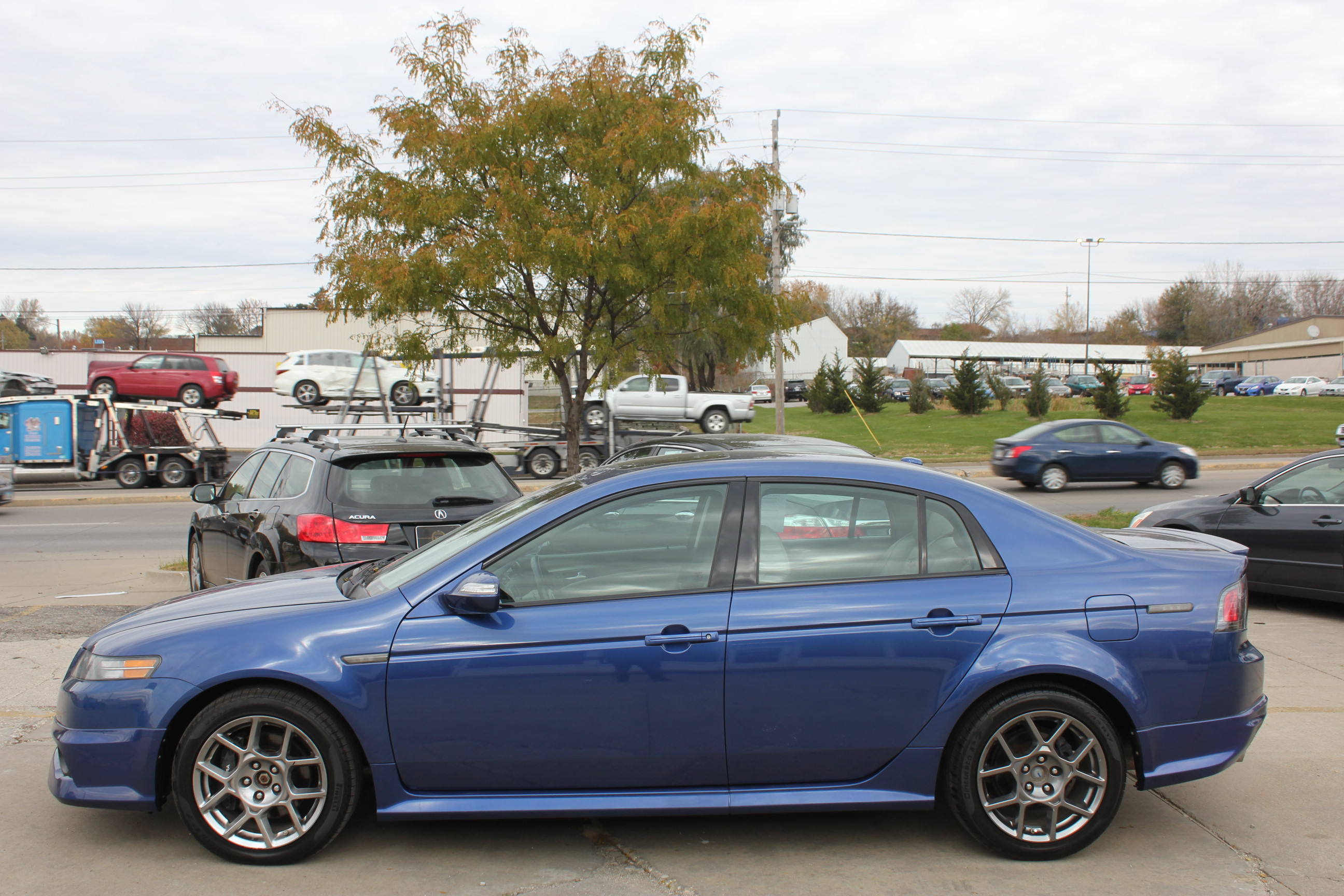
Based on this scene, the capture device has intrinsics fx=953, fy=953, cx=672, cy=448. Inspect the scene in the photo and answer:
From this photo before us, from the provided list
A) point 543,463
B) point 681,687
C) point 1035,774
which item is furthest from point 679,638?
point 543,463

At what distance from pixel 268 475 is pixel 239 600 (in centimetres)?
403

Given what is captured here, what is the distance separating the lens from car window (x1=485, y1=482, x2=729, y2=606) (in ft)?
12.1

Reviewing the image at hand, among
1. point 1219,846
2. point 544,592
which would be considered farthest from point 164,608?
point 1219,846

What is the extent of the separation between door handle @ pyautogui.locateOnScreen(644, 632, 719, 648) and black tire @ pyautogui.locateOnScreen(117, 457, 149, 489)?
79.3 ft

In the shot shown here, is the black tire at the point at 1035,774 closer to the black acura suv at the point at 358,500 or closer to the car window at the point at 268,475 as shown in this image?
the black acura suv at the point at 358,500

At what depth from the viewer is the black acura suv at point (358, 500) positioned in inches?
256

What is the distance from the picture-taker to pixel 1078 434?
68.4ft

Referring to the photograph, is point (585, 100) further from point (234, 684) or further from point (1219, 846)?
point (1219, 846)

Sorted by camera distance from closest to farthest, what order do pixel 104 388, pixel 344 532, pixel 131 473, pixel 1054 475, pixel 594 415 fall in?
pixel 344 532 < pixel 1054 475 < pixel 131 473 < pixel 104 388 < pixel 594 415

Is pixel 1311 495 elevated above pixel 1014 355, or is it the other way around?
pixel 1014 355

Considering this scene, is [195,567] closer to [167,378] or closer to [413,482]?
[413,482]

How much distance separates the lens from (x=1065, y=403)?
148ft

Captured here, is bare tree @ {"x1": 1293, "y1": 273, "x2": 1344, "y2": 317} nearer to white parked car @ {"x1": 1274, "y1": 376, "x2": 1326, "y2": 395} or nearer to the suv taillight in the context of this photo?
white parked car @ {"x1": 1274, "y1": 376, "x2": 1326, "y2": 395}

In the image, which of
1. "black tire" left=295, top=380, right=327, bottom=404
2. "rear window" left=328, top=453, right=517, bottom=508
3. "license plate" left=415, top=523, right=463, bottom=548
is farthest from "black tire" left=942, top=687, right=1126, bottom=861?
"black tire" left=295, top=380, right=327, bottom=404
